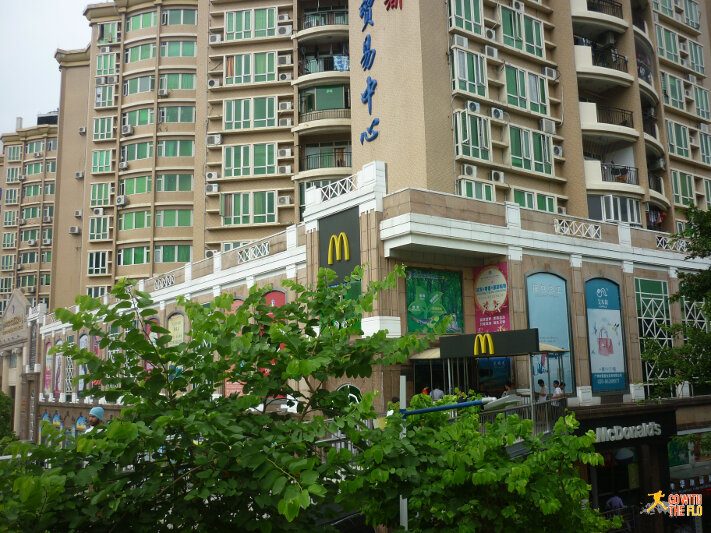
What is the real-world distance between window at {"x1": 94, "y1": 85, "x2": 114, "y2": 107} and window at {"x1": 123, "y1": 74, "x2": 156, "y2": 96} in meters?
1.31

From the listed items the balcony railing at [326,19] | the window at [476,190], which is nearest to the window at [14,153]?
the balcony railing at [326,19]

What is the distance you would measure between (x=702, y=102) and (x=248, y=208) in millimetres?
28934

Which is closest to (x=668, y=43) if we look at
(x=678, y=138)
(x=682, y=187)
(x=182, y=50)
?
(x=678, y=138)

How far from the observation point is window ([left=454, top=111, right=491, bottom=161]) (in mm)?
27453

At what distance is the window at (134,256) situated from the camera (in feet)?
147

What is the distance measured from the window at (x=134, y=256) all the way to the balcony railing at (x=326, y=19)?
1856cm

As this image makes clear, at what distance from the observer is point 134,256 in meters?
45.1

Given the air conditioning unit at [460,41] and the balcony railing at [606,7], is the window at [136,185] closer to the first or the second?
the air conditioning unit at [460,41]

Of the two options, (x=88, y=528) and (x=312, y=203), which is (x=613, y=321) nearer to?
(x=312, y=203)

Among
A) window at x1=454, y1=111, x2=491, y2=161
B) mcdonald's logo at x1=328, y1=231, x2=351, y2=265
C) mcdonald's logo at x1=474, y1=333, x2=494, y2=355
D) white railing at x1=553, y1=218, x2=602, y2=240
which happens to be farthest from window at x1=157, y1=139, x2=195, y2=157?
mcdonald's logo at x1=474, y1=333, x2=494, y2=355

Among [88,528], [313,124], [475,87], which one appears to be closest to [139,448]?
[88,528]

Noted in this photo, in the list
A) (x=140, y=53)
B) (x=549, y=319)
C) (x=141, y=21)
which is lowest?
(x=549, y=319)

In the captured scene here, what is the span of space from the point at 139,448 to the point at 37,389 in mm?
53682

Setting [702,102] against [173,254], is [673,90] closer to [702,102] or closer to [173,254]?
[702,102]
